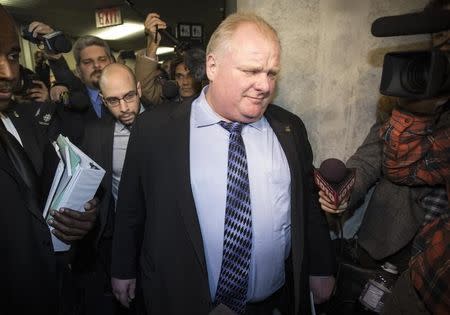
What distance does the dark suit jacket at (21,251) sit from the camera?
1.38 meters

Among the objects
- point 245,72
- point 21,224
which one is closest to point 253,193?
point 245,72

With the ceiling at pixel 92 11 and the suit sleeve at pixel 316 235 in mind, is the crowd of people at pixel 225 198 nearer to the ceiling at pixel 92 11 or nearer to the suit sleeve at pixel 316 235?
the suit sleeve at pixel 316 235

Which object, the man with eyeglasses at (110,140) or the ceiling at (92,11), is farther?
the ceiling at (92,11)

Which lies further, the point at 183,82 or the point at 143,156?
the point at 183,82

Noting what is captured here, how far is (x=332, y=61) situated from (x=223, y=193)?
965mm

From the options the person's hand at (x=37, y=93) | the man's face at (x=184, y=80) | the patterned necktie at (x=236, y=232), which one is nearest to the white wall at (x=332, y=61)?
the patterned necktie at (x=236, y=232)

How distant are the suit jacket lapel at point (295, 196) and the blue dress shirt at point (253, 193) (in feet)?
0.12

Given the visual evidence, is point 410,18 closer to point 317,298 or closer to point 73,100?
point 317,298

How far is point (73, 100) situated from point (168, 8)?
620cm

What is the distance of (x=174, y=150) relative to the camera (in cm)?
152

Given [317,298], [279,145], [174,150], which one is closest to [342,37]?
[279,145]

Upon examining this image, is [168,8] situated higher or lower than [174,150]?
higher

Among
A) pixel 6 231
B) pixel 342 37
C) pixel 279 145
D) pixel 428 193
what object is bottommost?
Result: pixel 6 231

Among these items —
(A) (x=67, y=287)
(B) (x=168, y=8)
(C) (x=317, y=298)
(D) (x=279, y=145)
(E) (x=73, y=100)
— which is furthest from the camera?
(B) (x=168, y=8)
